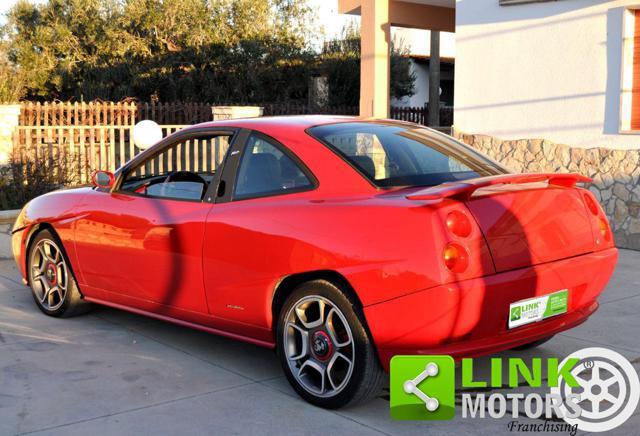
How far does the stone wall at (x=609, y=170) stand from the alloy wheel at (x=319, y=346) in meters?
6.40

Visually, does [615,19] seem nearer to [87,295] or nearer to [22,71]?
[87,295]

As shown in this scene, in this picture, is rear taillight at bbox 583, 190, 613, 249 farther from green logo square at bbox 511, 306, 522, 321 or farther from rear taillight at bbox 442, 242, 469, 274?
rear taillight at bbox 442, 242, 469, 274

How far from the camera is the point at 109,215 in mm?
6000

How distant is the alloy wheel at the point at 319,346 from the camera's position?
14.9 ft

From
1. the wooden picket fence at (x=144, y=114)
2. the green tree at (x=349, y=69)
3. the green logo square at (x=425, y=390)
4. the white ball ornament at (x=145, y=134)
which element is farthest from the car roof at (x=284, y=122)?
the green tree at (x=349, y=69)

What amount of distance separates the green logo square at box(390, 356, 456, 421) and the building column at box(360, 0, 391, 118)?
9.60 metres

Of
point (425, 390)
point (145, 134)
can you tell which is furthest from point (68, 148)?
point (425, 390)

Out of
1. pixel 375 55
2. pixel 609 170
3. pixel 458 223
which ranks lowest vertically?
pixel 609 170

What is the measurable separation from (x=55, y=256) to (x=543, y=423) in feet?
13.3

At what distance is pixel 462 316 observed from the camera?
4.16 metres

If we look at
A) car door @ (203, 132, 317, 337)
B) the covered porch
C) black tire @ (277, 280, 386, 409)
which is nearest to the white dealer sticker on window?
black tire @ (277, 280, 386, 409)

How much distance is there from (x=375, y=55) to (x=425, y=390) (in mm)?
9932

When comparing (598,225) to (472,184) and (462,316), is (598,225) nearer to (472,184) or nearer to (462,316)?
(472,184)

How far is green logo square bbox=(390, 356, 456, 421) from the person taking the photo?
14.6 feet
